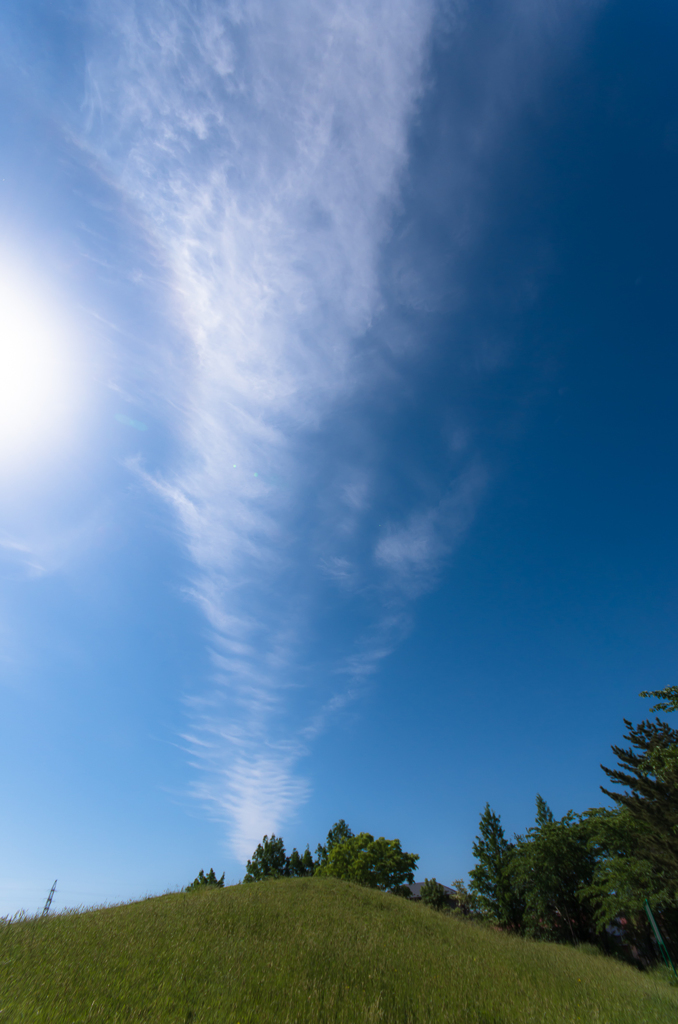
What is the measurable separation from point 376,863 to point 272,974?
46.3 metres

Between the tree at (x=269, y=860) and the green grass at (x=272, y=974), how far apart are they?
57.4m

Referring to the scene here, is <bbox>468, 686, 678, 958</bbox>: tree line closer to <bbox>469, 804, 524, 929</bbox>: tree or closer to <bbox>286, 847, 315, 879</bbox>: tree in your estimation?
<bbox>469, 804, 524, 929</bbox>: tree

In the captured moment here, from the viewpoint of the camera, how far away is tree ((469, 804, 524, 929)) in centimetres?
3766

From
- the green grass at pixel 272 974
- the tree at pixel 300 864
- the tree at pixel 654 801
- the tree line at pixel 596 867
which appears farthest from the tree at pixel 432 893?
the green grass at pixel 272 974

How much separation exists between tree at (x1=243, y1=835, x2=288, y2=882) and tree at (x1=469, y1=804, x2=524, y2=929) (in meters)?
32.9

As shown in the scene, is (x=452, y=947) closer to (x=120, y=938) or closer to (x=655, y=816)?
(x=120, y=938)

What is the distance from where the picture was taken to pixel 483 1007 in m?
8.84

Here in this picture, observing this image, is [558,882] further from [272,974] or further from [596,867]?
[272,974]

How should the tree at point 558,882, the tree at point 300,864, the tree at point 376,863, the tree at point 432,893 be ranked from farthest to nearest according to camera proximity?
the tree at point 300,864 < the tree at point 432,893 < the tree at point 376,863 < the tree at point 558,882

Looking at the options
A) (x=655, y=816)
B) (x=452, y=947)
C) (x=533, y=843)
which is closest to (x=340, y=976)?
(x=452, y=947)

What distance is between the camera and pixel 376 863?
4353 cm

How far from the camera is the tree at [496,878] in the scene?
124ft

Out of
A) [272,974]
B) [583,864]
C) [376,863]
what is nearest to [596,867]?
[583,864]

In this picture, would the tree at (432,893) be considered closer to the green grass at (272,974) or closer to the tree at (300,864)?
the tree at (300,864)
